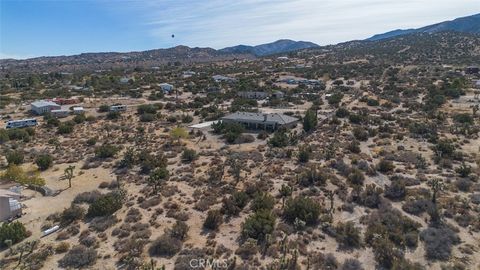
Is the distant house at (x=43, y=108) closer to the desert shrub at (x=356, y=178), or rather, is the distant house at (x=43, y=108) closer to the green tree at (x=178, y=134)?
the green tree at (x=178, y=134)

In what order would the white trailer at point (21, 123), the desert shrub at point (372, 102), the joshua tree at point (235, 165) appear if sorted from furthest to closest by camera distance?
1. the desert shrub at point (372, 102)
2. the white trailer at point (21, 123)
3. the joshua tree at point (235, 165)

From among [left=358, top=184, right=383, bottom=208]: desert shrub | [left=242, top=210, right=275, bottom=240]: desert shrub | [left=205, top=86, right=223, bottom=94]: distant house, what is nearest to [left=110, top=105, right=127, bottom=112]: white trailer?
[left=205, top=86, right=223, bottom=94]: distant house

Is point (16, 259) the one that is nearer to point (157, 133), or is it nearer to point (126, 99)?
point (157, 133)

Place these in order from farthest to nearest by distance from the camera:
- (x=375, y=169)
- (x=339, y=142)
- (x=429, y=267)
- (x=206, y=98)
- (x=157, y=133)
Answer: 1. (x=206, y=98)
2. (x=157, y=133)
3. (x=339, y=142)
4. (x=375, y=169)
5. (x=429, y=267)

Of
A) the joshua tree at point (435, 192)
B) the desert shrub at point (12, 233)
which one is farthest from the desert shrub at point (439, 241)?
the desert shrub at point (12, 233)

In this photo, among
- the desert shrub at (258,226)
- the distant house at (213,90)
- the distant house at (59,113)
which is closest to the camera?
the desert shrub at (258,226)

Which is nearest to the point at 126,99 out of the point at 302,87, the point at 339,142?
the point at 302,87

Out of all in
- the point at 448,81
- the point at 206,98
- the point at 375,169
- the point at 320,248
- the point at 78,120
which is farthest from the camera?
the point at 448,81
